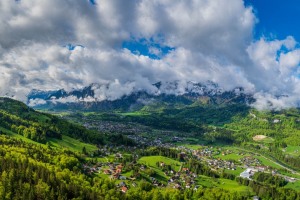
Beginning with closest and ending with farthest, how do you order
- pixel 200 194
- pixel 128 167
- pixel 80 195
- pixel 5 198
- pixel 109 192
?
pixel 5 198 → pixel 80 195 → pixel 109 192 → pixel 200 194 → pixel 128 167

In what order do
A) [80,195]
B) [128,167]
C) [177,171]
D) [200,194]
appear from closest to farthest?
1. [80,195]
2. [200,194]
3. [128,167]
4. [177,171]

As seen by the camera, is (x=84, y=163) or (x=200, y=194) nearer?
(x=200, y=194)

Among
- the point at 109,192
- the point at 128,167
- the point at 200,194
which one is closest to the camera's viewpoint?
the point at 109,192

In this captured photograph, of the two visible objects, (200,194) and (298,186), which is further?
(298,186)

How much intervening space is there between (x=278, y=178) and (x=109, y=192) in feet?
457

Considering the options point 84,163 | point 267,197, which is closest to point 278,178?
point 267,197

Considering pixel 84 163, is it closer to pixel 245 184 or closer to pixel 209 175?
pixel 209 175

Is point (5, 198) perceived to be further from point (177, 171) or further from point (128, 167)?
point (177, 171)

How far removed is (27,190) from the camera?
87.4 metres

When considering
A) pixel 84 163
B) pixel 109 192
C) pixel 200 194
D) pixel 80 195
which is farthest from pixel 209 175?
pixel 80 195

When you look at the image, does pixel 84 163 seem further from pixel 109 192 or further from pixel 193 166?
pixel 193 166

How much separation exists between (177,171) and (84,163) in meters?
63.4

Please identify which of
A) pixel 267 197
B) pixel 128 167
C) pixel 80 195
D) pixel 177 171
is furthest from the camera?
pixel 177 171

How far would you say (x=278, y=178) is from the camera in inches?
7672
